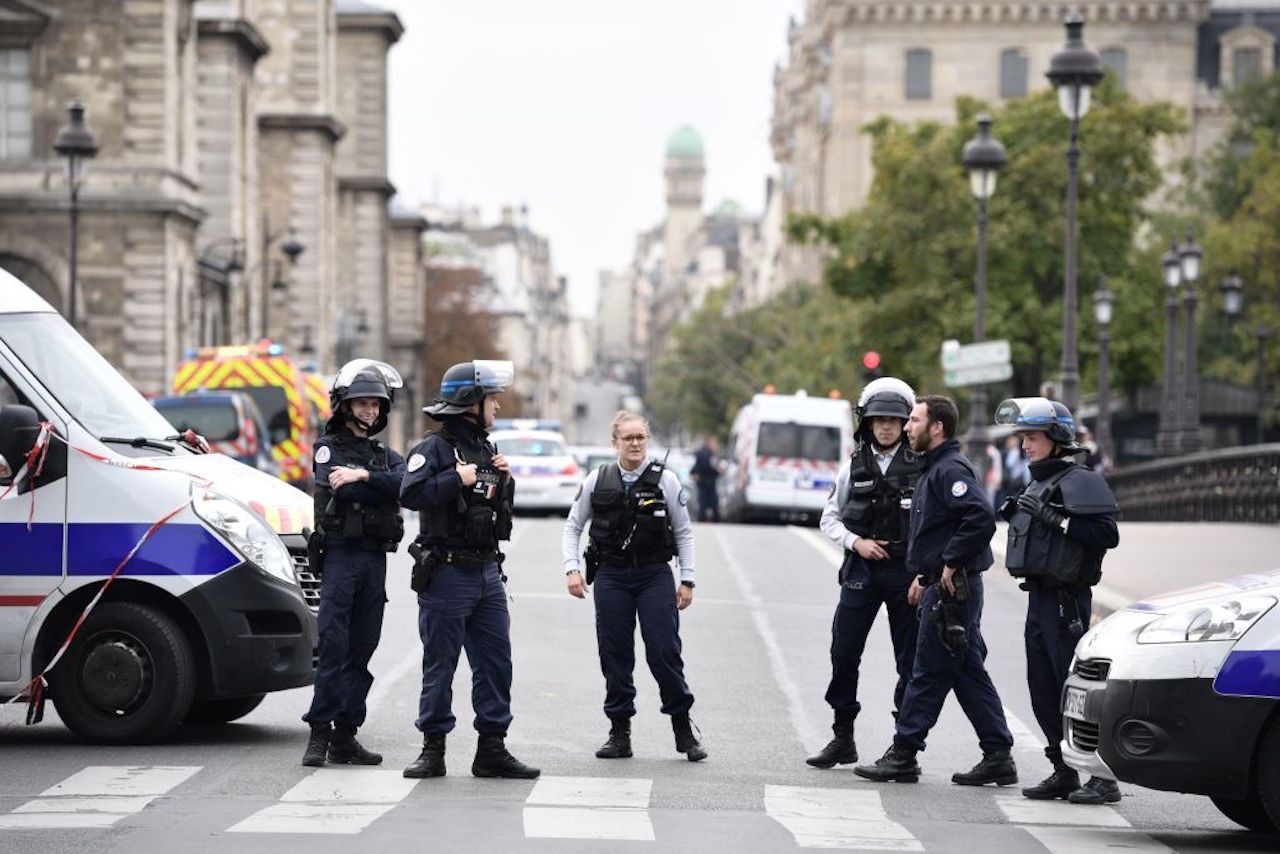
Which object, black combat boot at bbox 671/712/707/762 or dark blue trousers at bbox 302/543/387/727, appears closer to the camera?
dark blue trousers at bbox 302/543/387/727

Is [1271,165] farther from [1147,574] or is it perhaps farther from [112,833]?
[112,833]

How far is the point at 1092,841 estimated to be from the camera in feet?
33.5

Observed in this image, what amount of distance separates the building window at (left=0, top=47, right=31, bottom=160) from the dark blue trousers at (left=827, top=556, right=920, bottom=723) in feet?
146

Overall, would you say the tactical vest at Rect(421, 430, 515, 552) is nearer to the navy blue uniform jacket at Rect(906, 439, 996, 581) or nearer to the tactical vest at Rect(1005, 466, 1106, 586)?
the navy blue uniform jacket at Rect(906, 439, 996, 581)

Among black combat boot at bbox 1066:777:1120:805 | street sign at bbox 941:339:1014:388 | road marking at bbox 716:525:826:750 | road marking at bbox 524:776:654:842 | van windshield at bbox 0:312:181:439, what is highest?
street sign at bbox 941:339:1014:388

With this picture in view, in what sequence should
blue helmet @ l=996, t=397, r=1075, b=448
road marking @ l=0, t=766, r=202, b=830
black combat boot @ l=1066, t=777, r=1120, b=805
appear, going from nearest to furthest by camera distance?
1. road marking @ l=0, t=766, r=202, b=830
2. black combat boot @ l=1066, t=777, r=1120, b=805
3. blue helmet @ l=996, t=397, r=1075, b=448

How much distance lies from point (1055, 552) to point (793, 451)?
104 ft

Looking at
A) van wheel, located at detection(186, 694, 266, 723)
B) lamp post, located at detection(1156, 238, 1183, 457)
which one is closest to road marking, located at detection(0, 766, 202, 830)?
van wheel, located at detection(186, 694, 266, 723)

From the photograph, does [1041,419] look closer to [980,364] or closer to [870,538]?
[870,538]

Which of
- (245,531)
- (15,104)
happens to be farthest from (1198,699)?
(15,104)

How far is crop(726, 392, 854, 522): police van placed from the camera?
43.1 meters

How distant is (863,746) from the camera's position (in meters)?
13.6

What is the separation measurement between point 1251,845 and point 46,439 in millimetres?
6047

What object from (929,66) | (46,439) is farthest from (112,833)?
(929,66)
